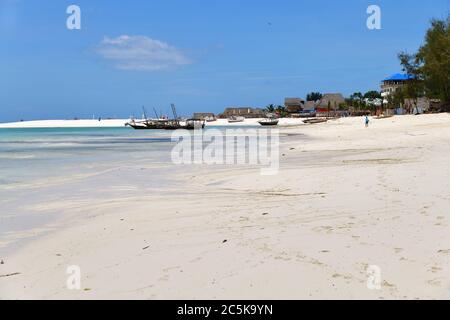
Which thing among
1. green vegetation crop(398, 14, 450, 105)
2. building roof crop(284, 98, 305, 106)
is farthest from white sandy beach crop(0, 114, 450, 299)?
building roof crop(284, 98, 305, 106)

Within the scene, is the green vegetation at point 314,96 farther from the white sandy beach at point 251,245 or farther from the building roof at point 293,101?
the white sandy beach at point 251,245

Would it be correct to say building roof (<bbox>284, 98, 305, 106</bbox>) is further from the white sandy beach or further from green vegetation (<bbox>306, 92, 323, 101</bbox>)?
the white sandy beach

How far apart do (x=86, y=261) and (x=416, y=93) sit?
6271 centimetres

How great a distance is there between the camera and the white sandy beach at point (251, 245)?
4.20 m

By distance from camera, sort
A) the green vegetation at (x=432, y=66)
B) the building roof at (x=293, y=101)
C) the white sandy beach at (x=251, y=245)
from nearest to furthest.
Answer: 1. the white sandy beach at (x=251, y=245)
2. the green vegetation at (x=432, y=66)
3. the building roof at (x=293, y=101)

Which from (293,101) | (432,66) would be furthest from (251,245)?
(293,101)

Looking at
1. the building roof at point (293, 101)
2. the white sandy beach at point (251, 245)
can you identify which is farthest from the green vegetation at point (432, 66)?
the building roof at point (293, 101)

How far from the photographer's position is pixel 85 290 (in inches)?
169

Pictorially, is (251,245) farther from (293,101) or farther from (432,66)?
(293,101)

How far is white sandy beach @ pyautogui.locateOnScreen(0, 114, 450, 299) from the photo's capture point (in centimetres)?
420

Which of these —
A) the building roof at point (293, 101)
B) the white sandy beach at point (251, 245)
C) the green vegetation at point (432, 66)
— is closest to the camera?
the white sandy beach at point (251, 245)

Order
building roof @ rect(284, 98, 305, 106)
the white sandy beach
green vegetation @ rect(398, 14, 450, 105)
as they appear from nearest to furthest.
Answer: the white sandy beach
green vegetation @ rect(398, 14, 450, 105)
building roof @ rect(284, 98, 305, 106)

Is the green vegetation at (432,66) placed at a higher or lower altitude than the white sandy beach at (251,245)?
higher
